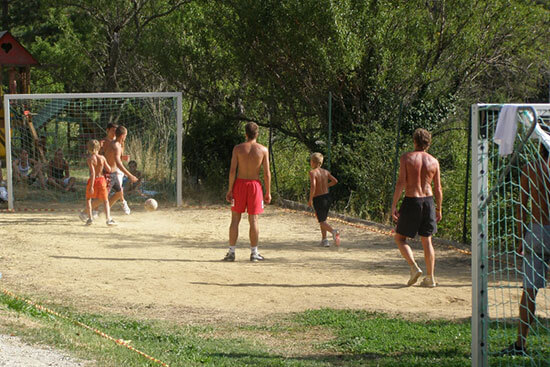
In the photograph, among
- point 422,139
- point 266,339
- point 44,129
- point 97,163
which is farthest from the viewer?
point 44,129

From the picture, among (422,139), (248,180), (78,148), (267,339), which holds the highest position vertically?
(78,148)

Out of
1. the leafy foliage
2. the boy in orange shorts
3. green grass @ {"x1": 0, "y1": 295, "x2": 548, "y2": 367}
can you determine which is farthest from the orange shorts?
green grass @ {"x1": 0, "y1": 295, "x2": 548, "y2": 367}

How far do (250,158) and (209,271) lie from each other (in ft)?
5.56

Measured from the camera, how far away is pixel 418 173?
905 cm

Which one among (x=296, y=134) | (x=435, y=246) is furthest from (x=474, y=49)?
(x=435, y=246)

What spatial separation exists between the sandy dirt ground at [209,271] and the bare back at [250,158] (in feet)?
4.12

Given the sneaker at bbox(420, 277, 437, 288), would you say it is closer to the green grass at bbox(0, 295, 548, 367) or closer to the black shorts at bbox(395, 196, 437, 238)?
the black shorts at bbox(395, 196, 437, 238)

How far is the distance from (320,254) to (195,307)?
367 centimetres

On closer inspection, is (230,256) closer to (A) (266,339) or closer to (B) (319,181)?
(B) (319,181)

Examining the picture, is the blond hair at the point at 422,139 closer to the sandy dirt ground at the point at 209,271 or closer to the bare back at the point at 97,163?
the sandy dirt ground at the point at 209,271

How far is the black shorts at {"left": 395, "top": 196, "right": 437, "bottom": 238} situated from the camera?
9.02 metres

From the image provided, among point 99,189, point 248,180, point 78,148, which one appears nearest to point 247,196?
point 248,180

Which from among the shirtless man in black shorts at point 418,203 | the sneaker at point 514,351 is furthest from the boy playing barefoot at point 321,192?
the sneaker at point 514,351

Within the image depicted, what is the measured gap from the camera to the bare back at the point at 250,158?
10727 mm
